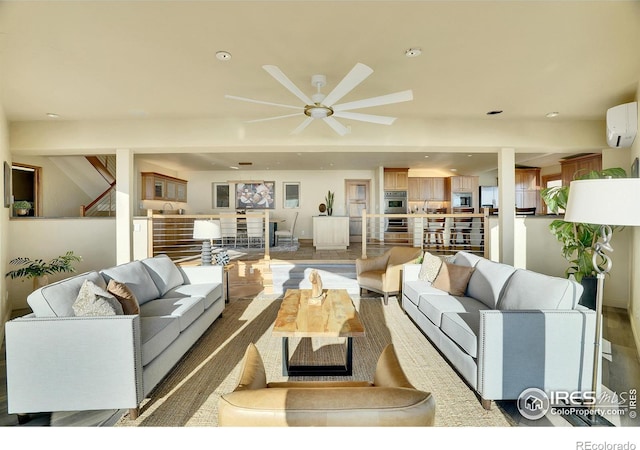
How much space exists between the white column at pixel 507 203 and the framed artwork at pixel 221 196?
25.0 ft

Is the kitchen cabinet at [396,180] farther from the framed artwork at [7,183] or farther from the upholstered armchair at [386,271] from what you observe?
the framed artwork at [7,183]

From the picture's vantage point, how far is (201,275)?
3.51 meters

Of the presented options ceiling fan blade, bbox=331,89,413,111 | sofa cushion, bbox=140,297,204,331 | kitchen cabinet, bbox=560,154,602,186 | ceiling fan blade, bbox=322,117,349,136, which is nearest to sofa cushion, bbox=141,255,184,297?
sofa cushion, bbox=140,297,204,331

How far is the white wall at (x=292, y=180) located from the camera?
9250 millimetres

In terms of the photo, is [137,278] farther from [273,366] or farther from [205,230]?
[273,366]

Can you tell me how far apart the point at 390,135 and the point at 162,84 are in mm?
3123

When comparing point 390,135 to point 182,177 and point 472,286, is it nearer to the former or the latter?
point 472,286

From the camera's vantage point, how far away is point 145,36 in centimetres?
234

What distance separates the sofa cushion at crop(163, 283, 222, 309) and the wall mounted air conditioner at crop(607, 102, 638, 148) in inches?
198

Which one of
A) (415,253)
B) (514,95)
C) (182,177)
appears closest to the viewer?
(514,95)

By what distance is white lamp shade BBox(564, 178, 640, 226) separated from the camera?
4.73 feet

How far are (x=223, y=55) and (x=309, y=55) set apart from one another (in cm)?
79

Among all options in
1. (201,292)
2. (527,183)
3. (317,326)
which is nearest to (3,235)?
(201,292)
